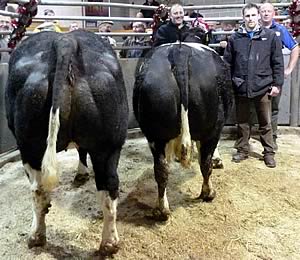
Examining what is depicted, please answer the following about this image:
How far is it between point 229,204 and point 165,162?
746 mm

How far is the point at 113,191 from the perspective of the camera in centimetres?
280

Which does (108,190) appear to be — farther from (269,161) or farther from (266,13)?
(266,13)

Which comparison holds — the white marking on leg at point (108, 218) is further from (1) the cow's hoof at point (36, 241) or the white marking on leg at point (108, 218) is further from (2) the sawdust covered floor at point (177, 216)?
(1) the cow's hoof at point (36, 241)

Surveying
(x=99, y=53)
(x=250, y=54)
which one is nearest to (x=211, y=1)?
(x=250, y=54)

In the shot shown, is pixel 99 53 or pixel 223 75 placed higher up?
pixel 99 53

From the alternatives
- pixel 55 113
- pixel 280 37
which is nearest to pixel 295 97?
pixel 280 37

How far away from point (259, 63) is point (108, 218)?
264cm

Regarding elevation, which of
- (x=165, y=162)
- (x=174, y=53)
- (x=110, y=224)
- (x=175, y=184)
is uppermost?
(x=174, y=53)

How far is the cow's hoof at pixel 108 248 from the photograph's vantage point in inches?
114

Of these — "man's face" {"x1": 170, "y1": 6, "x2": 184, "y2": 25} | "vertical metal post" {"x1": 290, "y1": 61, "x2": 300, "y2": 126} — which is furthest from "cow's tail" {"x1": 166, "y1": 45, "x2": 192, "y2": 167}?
"vertical metal post" {"x1": 290, "y1": 61, "x2": 300, "y2": 126}

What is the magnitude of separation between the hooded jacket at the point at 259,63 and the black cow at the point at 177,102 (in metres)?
1.25

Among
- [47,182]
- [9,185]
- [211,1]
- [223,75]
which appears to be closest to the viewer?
[47,182]

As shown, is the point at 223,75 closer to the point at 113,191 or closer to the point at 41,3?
the point at 113,191

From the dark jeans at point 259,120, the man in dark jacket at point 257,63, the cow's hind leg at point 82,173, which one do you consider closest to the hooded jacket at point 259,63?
the man in dark jacket at point 257,63
